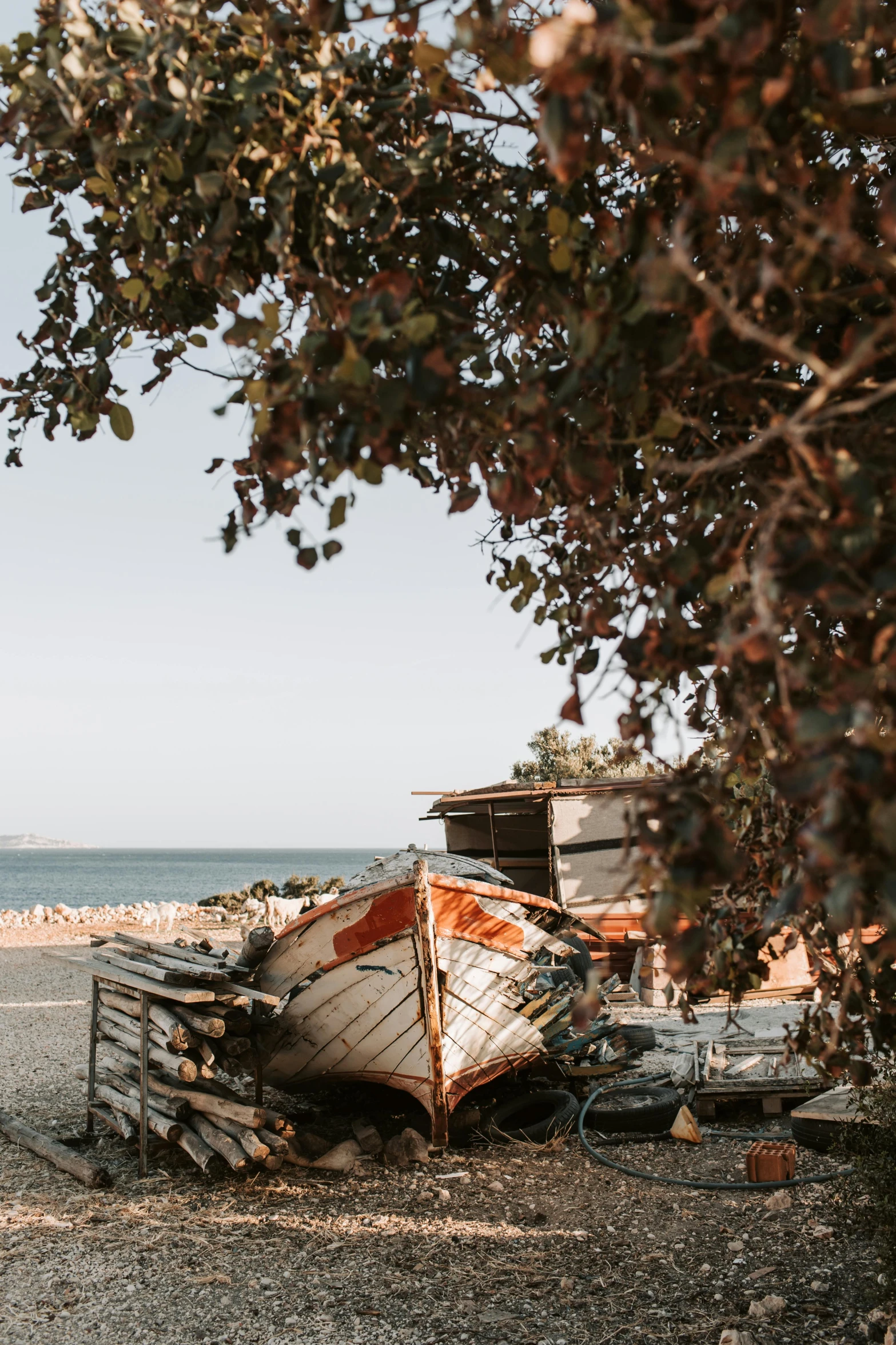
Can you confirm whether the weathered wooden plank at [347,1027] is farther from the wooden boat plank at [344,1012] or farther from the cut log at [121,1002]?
the cut log at [121,1002]

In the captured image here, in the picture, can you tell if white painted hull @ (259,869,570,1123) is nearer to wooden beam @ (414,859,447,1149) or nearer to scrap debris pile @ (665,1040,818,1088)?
wooden beam @ (414,859,447,1149)

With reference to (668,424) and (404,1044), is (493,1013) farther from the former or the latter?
(668,424)

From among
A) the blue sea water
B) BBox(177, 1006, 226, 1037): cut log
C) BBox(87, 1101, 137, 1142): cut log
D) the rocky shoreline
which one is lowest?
the blue sea water

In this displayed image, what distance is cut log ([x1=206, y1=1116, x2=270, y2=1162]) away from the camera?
581 cm

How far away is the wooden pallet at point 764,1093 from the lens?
702 centimetres

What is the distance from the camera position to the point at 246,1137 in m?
5.94

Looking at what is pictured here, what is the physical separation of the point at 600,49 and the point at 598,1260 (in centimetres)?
508

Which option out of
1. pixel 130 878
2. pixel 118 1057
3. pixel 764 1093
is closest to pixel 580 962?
pixel 764 1093

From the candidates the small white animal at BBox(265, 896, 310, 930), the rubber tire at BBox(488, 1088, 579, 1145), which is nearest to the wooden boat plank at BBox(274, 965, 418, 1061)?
the rubber tire at BBox(488, 1088, 579, 1145)

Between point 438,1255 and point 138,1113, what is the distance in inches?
105

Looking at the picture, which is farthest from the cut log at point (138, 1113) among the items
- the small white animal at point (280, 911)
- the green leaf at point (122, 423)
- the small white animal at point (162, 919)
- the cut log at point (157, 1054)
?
the small white animal at point (162, 919)

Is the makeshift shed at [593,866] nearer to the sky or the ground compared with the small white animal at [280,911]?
nearer to the sky

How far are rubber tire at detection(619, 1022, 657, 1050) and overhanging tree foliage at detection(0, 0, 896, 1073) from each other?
6873 mm

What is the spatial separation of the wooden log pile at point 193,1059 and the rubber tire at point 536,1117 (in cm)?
161
